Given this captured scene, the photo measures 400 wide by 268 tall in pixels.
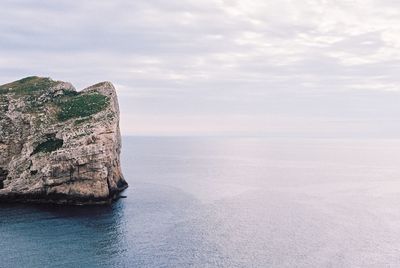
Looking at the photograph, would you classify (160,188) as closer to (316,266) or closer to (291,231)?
(291,231)

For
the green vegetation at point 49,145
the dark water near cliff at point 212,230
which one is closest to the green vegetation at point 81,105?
the green vegetation at point 49,145

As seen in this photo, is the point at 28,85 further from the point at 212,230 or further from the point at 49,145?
the point at 212,230

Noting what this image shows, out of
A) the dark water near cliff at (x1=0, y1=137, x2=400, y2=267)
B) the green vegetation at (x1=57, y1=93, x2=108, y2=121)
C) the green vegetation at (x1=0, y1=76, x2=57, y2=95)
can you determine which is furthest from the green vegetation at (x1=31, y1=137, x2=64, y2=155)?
the green vegetation at (x1=0, y1=76, x2=57, y2=95)

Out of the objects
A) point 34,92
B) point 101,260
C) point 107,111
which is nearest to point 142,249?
point 101,260

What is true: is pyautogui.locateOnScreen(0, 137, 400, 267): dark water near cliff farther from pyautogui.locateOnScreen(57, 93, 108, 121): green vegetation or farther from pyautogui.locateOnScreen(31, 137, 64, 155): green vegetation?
pyautogui.locateOnScreen(57, 93, 108, 121): green vegetation

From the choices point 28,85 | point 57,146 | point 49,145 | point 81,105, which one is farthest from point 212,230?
point 28,85

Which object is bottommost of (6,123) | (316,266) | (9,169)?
(316,266)
